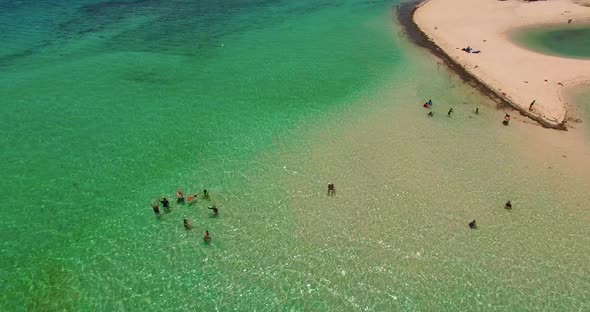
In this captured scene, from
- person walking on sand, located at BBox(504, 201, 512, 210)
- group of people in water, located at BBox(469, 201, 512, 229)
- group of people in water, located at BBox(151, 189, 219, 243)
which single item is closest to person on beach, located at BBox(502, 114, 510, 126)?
group of people in water, located at BBox(469, 201, 512, 229)

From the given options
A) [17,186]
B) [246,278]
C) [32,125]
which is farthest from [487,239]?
[32,125]

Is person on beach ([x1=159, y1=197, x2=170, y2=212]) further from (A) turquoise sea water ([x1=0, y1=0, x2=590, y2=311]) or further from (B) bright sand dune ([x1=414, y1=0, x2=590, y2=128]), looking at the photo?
(B) bright sand dune ([x1=414, y1=0, x2=590, y2=128])

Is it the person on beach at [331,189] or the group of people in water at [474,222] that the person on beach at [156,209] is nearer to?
the person on beach at [331,189]

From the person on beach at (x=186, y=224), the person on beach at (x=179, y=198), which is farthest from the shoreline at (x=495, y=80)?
the person on beach at (x=186, y=224)

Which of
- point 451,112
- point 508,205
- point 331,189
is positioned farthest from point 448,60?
point 331,189

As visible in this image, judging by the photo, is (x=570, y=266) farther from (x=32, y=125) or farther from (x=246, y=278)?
(x=32, y=125)

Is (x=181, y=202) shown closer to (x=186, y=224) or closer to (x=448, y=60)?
(x=186, y=224)
